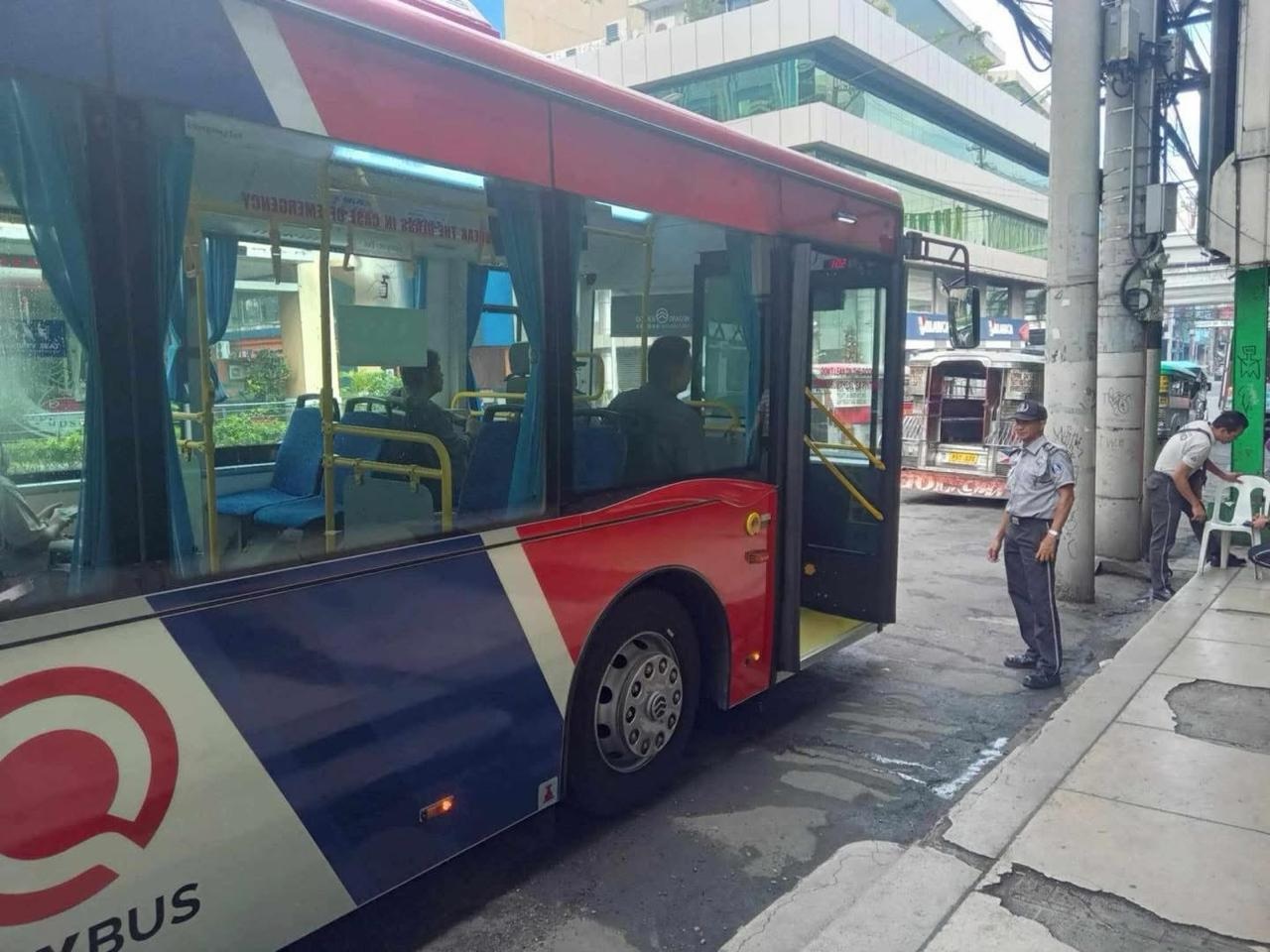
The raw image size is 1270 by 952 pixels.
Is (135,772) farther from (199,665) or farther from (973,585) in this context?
(973,585)

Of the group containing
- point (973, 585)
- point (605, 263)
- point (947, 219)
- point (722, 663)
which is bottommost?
point (973, 585)

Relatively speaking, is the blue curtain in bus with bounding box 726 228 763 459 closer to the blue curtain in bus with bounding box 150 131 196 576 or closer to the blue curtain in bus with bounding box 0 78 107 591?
the blue curtain in bus with bounding box 150 131 196 576

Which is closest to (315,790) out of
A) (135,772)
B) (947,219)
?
(135,772)

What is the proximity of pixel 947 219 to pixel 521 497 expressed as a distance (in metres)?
34.9

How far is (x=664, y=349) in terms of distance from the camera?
4551 mm

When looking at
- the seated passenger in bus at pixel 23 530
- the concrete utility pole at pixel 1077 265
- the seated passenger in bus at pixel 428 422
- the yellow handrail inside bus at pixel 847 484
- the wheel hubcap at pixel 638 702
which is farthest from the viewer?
the concrete utility pole at pixel 1077 265

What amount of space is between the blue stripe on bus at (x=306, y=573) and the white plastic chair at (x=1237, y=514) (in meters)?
7.99

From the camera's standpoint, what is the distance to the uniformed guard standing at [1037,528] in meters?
5.98

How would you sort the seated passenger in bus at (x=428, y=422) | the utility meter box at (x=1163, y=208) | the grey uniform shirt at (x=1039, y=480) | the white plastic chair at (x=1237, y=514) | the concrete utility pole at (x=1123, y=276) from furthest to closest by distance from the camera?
the concrete utility pole at (x=1123, y=276)
the utility meter box at (x=1163, y=208)
the white plastic chair at (x=1237, y=514)
the grey uniform shirt at (x=1039, y=480)
the seated passenger in bus at (x=428, y=422)

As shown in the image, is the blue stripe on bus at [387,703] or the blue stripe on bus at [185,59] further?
the blue stripe on bus at [387,703]

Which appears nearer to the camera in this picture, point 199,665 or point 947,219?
point 199,665

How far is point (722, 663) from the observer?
15.3 feet

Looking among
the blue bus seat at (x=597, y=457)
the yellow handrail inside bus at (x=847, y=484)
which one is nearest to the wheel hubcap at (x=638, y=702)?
the blue bus seat at (x=597, y=457)

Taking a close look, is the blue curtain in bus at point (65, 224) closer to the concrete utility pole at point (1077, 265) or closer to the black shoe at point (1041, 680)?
the black shoe at point (1041, 680)
